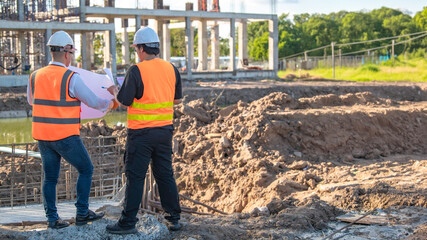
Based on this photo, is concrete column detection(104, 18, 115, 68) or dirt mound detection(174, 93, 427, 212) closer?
dirt mound detection(174, 93, 427, 212)

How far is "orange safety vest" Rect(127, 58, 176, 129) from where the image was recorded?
424cm

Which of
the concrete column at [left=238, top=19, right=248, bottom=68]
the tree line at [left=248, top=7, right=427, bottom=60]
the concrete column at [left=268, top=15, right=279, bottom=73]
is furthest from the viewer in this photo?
the tree line at [left=248, top=7, right=427, bottom=60]

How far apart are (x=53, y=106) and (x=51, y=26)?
2509 centimetres

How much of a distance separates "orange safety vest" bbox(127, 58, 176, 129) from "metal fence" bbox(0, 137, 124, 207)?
273cm

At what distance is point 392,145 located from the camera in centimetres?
1008

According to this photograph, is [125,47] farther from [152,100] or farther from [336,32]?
[152,100]

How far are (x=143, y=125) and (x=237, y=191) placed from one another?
442 centimetres

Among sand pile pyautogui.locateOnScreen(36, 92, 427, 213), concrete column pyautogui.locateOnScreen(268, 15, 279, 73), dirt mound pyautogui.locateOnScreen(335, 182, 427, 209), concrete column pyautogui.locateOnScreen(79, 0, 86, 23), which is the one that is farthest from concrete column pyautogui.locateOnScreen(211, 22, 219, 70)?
dirt mound pyautogui.locateOnScreen(335, 182, 427, 209)

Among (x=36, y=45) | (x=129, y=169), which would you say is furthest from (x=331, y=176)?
(x=36, y=45)

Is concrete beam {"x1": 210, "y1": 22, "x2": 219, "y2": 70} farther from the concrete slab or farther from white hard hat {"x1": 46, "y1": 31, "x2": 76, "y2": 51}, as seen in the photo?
white hard hat {"x1": 46, "y1": 31, "x2": 76, "y2": 51}

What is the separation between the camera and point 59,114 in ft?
13.9

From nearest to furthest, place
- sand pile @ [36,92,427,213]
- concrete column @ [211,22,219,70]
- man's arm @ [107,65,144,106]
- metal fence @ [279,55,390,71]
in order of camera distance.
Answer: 1. man's arm @ [107,65,144,106]
2. sand pile @ [36,92,427,213]
3. concrete column @ [211,22,219,70]
4. metal fence @ [279,55,390,71]

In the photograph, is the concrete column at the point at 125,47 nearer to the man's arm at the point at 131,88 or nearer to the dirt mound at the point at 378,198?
the dirt mound at the point at 378,198

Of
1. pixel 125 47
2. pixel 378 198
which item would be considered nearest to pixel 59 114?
pixel 378 198
